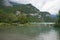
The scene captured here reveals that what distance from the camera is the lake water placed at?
3.56 metres

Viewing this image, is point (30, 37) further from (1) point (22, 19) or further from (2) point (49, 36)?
(1) point (22, 19)

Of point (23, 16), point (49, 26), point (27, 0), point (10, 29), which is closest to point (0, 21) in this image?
point (10, 29)

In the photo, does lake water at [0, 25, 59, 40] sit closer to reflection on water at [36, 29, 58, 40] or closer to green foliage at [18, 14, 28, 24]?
reflection on water at [36, 29, 58, 40]

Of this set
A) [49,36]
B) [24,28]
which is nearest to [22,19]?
[24,28]

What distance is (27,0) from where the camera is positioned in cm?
405

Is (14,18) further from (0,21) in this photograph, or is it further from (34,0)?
(34,0)

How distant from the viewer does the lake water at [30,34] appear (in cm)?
356

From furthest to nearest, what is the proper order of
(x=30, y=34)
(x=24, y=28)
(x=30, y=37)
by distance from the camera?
(x=24, y=28) → (x=30, y=34) → (x=30, y=37)

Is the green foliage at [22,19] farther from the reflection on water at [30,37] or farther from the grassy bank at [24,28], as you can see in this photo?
the reflection on water at [30,37]

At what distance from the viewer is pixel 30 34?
3750mm

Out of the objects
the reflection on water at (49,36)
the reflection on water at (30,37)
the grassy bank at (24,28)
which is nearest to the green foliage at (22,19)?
the grassy bank at (24,28)

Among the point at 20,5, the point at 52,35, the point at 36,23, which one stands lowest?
the point at 52,35

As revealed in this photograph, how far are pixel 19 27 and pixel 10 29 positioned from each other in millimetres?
229

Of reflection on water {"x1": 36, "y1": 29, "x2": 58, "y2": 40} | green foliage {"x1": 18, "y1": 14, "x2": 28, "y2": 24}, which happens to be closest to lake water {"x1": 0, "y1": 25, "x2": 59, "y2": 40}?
reflection on water {"x1": 36, "y1": 29, "x2": 58, "y2": 40}
